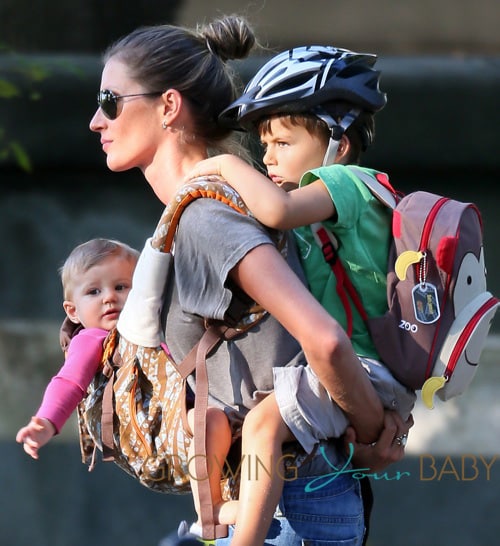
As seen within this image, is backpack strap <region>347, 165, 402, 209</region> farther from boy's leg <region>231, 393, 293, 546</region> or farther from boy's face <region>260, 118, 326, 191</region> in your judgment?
boy's leg <region>231, 393, 293, 546</region>

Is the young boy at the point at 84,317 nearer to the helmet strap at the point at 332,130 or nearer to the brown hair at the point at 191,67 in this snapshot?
the brown hair at the point at 191,67

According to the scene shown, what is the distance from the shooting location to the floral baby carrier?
8.77 ft

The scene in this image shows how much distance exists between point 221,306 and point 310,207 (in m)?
0.29

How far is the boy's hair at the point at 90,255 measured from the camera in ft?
10.9

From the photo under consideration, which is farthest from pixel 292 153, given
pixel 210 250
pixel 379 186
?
pixel 210 250

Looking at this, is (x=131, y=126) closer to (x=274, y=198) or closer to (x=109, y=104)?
(x=109, y=104)

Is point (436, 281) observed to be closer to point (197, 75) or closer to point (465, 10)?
point (197, 75)

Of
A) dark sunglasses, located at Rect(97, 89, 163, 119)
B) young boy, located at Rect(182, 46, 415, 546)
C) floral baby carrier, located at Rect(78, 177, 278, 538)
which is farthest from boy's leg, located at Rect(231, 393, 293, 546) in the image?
dark sunglasses, located at Rect(97, 89, 163, 119)

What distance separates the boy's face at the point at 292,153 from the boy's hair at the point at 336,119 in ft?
0.03

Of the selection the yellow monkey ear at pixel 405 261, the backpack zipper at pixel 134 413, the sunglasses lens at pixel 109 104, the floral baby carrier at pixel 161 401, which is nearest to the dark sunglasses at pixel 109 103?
the sunglasses lens at pixel 109 104

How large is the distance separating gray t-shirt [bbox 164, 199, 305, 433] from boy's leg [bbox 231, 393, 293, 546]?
91 mm

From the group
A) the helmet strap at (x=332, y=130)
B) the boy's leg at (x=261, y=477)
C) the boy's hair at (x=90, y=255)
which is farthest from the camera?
the boy's hair at (x=90, y=255)

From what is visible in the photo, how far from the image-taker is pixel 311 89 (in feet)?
9.71

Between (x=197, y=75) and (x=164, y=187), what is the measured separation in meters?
0.30
